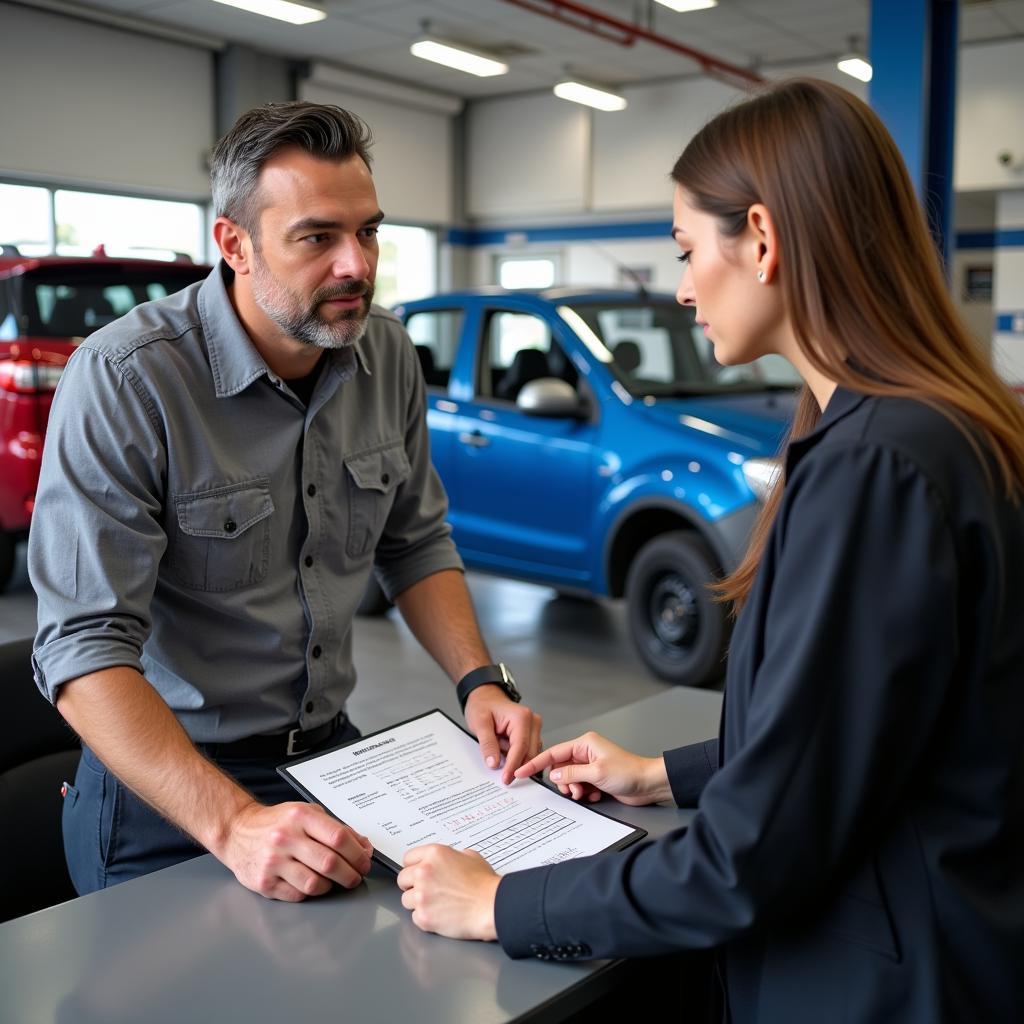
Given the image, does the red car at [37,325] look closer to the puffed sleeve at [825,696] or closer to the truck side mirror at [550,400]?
the truck side mirror at [550,400]

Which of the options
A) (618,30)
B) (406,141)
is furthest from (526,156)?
(618,30)

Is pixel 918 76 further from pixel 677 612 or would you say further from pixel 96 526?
pixel 96 526

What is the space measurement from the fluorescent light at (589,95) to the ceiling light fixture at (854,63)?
2179mm

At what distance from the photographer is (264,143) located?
1.75 m

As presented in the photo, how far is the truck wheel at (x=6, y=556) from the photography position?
19.1ft

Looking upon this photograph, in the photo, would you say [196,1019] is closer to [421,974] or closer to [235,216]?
[421,974]

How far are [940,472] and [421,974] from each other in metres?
0.68

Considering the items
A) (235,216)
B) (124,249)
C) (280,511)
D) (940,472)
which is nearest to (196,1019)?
(940,472)

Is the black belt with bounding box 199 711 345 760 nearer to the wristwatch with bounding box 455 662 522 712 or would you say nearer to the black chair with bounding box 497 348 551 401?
the wristwatch with bounding box 455 662 522 712

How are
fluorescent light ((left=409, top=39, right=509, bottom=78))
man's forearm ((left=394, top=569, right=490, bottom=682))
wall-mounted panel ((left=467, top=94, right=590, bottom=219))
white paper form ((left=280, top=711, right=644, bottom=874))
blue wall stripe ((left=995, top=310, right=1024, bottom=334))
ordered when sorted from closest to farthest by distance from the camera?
1. white paper form ((left=280, top=711, right=644, bottom=874))
2. man's forearm ((left=394, top=569, right=490, bottom=682))
3. fluorescent light ((left=409, top=39, right=509, bottom=78))
4. blue wall stripe ((left=995, top=310, right=1024, bottom=334))
5. wall-mounted panel ((left=467, top=94, right=590, bottom=219))

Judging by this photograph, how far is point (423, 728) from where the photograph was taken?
162cm

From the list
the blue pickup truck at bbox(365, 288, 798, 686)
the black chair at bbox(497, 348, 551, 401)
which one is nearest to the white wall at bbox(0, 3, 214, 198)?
the blue pickup truck at bbox(365, 288, 798, 686)

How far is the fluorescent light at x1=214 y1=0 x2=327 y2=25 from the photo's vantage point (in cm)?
898

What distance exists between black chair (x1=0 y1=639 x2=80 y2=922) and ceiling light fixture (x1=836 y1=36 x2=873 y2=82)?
1078cm
